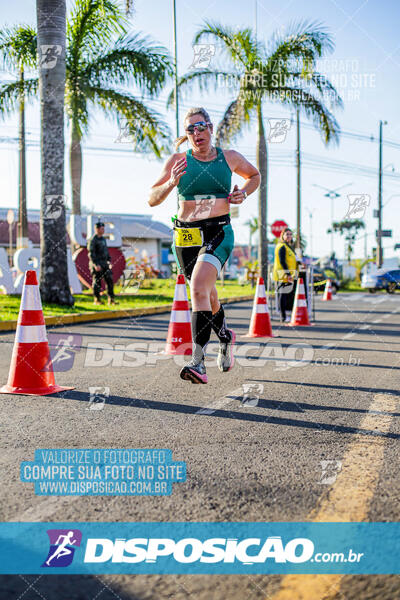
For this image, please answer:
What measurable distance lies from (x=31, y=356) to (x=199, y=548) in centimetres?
315

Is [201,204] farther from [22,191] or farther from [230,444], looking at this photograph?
[22,191]

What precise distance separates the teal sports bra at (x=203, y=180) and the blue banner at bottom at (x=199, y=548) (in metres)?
2.82

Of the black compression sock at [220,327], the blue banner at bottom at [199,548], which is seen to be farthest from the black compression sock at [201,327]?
the blue banner at bottom at [199,548]

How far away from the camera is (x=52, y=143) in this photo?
12.5 metres

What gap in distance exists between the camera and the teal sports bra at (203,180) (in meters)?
4.63

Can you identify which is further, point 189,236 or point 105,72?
point 105,72

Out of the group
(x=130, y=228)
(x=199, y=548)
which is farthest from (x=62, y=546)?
(x=130, y=228)

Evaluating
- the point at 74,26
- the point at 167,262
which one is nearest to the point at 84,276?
the point at 74,26

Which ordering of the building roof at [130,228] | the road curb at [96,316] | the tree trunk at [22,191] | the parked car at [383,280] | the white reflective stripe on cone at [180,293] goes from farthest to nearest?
1. the building roof at [130,228]
2. the parked car at [383,280]
3. the tree trunk at [22,191]
4. the road curb at [96,316]
5. the white reflective stripe on cone at [180,293]

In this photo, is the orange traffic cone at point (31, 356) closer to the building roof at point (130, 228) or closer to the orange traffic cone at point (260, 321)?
the orange traffic cone at point (260, 321)

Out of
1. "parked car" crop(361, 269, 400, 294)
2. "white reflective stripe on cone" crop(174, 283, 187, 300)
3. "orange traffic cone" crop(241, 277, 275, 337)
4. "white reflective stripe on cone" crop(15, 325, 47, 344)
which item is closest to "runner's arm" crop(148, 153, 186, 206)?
"white reflective stripe on cone" crop(15, 325, 47, 344)

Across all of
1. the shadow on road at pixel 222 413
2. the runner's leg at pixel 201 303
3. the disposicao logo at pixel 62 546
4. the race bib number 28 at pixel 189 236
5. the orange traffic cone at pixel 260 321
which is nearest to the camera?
the disposicao logo at pixel 62 546

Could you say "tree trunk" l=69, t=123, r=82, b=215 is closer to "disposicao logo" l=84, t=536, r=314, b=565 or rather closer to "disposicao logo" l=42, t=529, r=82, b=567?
"disposicao logo" l=42, t=529, r=82, b=567

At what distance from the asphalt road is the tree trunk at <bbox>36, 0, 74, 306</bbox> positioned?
5.96 metres
